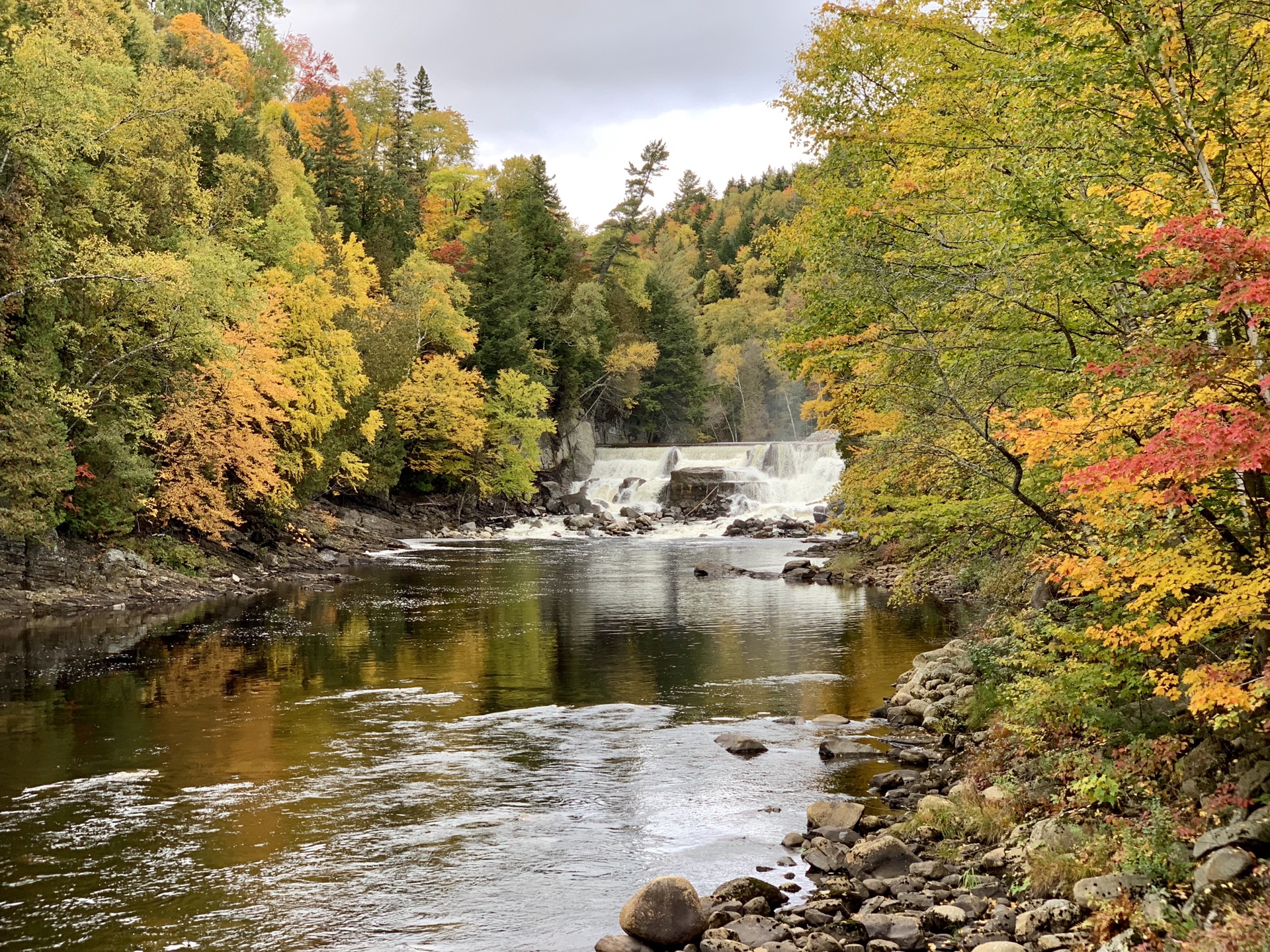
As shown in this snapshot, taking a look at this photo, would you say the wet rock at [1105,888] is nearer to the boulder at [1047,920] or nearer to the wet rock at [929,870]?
the boulder at [1047,920]

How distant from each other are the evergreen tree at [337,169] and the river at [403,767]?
3556cm

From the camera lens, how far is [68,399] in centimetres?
2220

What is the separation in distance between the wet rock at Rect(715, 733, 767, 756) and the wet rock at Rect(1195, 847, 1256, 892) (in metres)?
6.91

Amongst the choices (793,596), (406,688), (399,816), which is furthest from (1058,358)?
(793,596)

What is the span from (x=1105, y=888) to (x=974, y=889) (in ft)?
4.13

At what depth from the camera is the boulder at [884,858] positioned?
8.83m

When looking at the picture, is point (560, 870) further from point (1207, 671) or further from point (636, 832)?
point (1207, 671)

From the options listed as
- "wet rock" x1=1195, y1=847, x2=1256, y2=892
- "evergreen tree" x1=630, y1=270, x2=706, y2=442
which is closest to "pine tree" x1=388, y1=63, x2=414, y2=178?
"evergreen tree" x1=630, y1=270, x2=706, y2=442

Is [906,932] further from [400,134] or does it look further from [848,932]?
[400,134]

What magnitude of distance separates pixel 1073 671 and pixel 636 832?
15.2 ft

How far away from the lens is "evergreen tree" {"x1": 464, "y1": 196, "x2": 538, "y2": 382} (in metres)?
55.1

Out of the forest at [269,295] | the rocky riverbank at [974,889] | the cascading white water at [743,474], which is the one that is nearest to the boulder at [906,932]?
the rocky riverbank at [974,889]

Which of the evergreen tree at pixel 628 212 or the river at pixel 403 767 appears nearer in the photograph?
the river at pixel 403 767

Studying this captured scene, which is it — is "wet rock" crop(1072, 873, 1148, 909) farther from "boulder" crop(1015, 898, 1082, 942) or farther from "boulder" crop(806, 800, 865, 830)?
"boulder" crop(806, 800, 865, 830)
